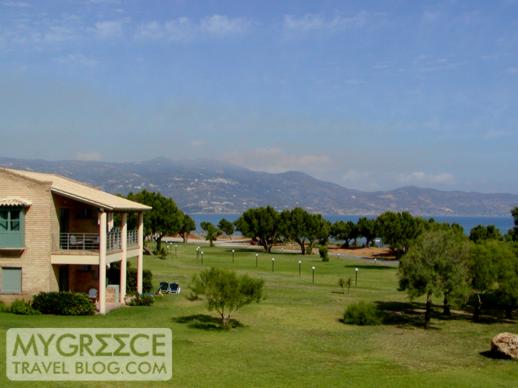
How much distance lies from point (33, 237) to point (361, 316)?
59.7ft

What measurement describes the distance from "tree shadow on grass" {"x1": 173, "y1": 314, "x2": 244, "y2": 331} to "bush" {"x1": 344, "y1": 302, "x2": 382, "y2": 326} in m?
6.18

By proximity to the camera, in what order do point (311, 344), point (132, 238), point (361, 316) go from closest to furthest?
point (311, 344), point (361, 316), point (132, 238)

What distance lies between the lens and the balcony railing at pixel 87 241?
1301 inches

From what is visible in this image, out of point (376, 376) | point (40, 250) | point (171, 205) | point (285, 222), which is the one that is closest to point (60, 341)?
point (40, 250)

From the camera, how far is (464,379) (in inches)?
786

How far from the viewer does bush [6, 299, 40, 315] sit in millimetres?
29375

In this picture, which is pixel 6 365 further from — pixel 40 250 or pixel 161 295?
pixel 161 295

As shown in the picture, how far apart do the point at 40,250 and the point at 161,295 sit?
945 centimetres

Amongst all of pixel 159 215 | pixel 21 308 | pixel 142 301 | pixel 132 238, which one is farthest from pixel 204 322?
pixel 159 215

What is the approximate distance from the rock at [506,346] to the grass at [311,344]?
722 mm

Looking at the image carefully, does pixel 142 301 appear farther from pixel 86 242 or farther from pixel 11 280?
pixel 11 280

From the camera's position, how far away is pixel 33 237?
3111 centimetres

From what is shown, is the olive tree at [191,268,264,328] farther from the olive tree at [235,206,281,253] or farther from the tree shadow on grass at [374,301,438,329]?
the olive tree at [235,206,281,253]

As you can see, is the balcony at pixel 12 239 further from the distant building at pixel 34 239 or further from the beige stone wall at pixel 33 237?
the beige stone wall at pixel 33 237
